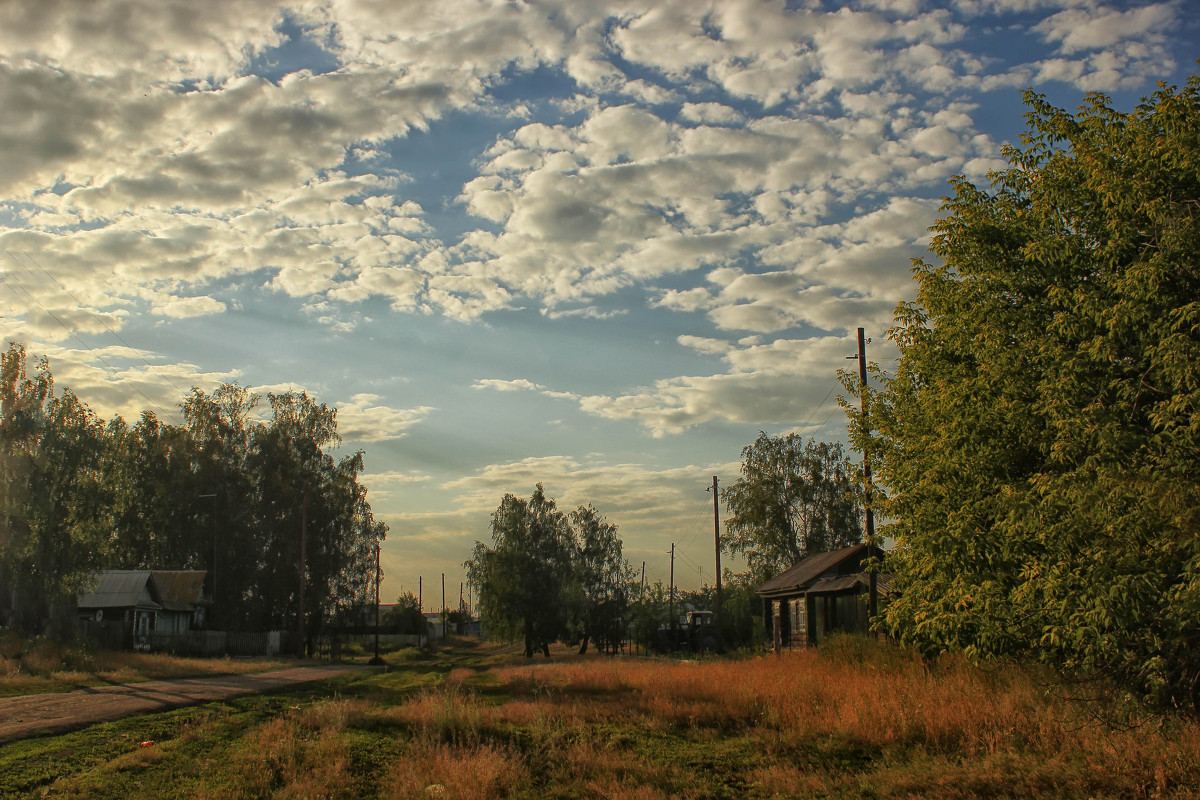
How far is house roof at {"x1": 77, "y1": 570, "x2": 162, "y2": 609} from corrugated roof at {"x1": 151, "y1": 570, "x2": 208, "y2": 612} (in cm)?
163

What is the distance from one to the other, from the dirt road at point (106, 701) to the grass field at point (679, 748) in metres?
0.88

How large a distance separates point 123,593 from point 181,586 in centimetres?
388

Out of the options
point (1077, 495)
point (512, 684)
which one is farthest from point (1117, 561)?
point (512, 684)

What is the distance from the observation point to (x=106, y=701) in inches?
757

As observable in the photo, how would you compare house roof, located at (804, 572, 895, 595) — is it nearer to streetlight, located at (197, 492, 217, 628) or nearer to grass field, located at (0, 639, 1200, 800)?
grass field, located at (0, 639, 1200, 800)

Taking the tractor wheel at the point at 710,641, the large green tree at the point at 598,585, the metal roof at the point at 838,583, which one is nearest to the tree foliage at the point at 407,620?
the large green tree at the point at 598,585

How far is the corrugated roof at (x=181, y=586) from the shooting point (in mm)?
48719

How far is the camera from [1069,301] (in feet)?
35.3

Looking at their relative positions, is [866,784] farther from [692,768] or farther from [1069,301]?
[1069,301]

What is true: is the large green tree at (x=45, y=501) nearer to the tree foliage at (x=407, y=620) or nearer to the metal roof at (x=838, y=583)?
the metal roof at (x=838, y=583)

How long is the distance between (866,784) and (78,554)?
35.3 meters

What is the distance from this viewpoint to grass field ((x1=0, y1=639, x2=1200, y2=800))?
9125mm

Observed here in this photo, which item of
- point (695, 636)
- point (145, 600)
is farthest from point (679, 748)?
point (145, 600)

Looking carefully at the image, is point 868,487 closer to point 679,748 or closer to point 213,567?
point 679,748
